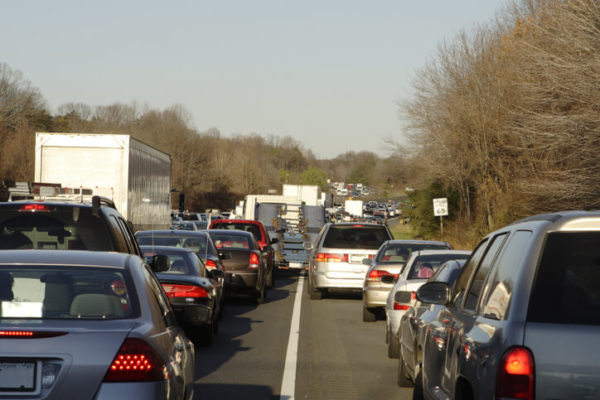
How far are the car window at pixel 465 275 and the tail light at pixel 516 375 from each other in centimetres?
211

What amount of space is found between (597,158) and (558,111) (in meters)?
2.64

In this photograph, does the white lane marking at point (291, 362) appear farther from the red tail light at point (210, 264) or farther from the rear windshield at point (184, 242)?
the rear windshield at point (184, 242)

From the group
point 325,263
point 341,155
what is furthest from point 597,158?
point 341,155

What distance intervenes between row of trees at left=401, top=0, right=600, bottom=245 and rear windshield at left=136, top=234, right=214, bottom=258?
47.2ft

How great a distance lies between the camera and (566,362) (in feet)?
13.2

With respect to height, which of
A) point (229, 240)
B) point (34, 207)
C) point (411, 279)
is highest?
point (34, 207)

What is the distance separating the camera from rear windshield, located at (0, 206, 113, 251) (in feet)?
29.4

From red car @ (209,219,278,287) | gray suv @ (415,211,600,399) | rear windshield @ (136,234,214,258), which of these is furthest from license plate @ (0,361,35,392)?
red car @ (209,219,278,287)

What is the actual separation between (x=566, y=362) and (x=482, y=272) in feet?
6.06

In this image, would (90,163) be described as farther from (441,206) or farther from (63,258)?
(63,258)

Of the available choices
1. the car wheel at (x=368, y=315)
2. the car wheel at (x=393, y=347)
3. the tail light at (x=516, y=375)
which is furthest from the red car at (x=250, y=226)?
the tail light at (x=516, y=375)

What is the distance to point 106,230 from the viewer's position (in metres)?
8.98

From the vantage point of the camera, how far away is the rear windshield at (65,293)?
5.27 meters

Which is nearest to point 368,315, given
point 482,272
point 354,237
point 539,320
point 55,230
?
point 354,237
